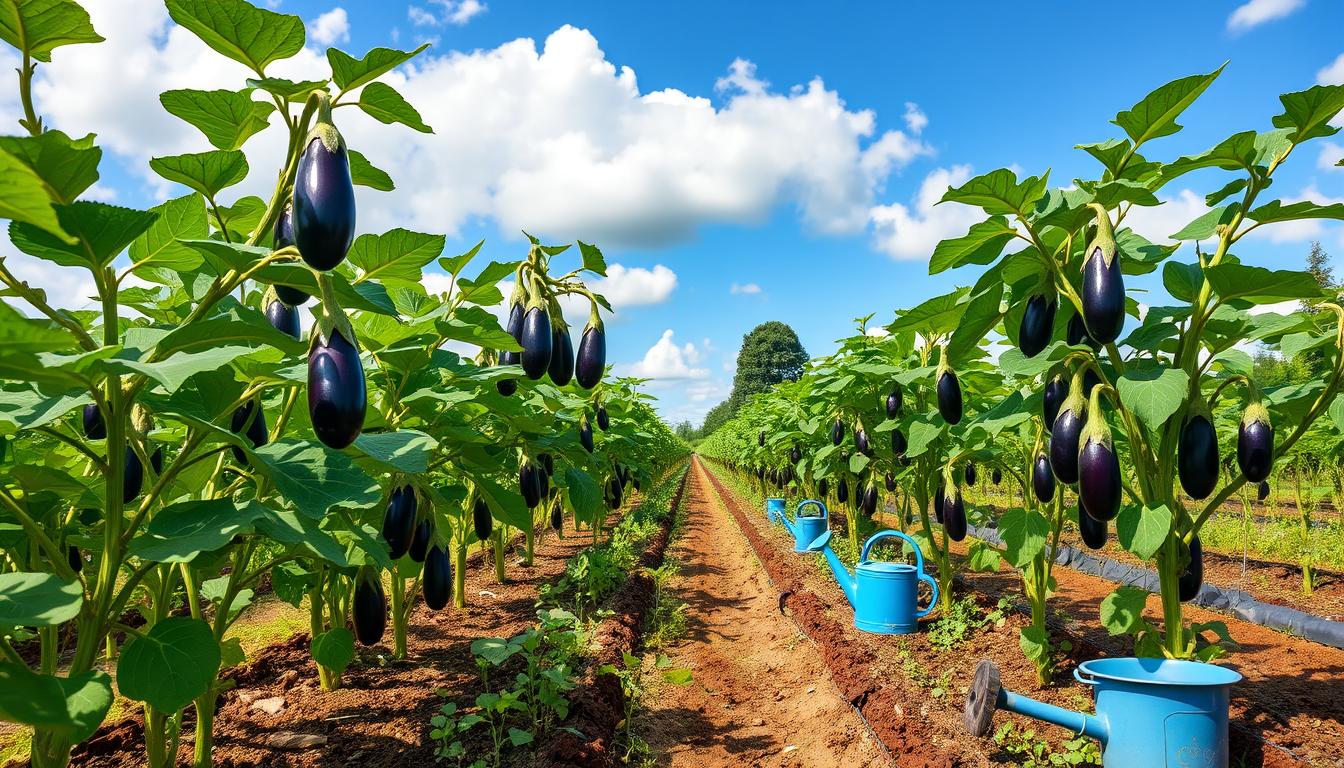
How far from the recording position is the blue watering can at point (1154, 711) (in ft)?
6.28

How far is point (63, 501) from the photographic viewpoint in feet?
6.11

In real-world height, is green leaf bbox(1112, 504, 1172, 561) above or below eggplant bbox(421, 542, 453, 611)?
above

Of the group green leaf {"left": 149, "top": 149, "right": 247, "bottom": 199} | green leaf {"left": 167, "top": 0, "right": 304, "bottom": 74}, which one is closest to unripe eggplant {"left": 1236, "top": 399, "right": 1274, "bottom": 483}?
green leaf {"left": 167, "top": 0, "right": 304, "bottom": 74}

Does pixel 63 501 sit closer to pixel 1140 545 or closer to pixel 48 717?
pixel 48 717

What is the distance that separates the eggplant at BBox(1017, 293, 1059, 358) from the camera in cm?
209

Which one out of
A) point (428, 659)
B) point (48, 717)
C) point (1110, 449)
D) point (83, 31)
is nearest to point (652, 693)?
point (428, 659)

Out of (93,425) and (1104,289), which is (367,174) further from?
(1104,289)

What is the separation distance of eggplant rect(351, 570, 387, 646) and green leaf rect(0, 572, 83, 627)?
3.37 ft

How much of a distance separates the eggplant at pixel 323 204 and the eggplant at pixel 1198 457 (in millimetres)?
1996

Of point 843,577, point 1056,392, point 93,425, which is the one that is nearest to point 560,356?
point 93,425

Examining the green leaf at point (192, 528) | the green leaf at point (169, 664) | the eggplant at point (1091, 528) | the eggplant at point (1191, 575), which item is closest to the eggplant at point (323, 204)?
the green leaf at point (192, 528)

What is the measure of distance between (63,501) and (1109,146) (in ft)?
10.3

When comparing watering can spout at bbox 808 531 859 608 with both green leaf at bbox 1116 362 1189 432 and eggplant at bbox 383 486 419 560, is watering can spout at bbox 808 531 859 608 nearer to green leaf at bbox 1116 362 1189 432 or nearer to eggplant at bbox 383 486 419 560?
green leaf at bbox 1116 362 1189 432

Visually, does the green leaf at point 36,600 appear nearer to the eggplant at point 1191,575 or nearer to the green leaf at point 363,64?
the green leaf at point 363,64
